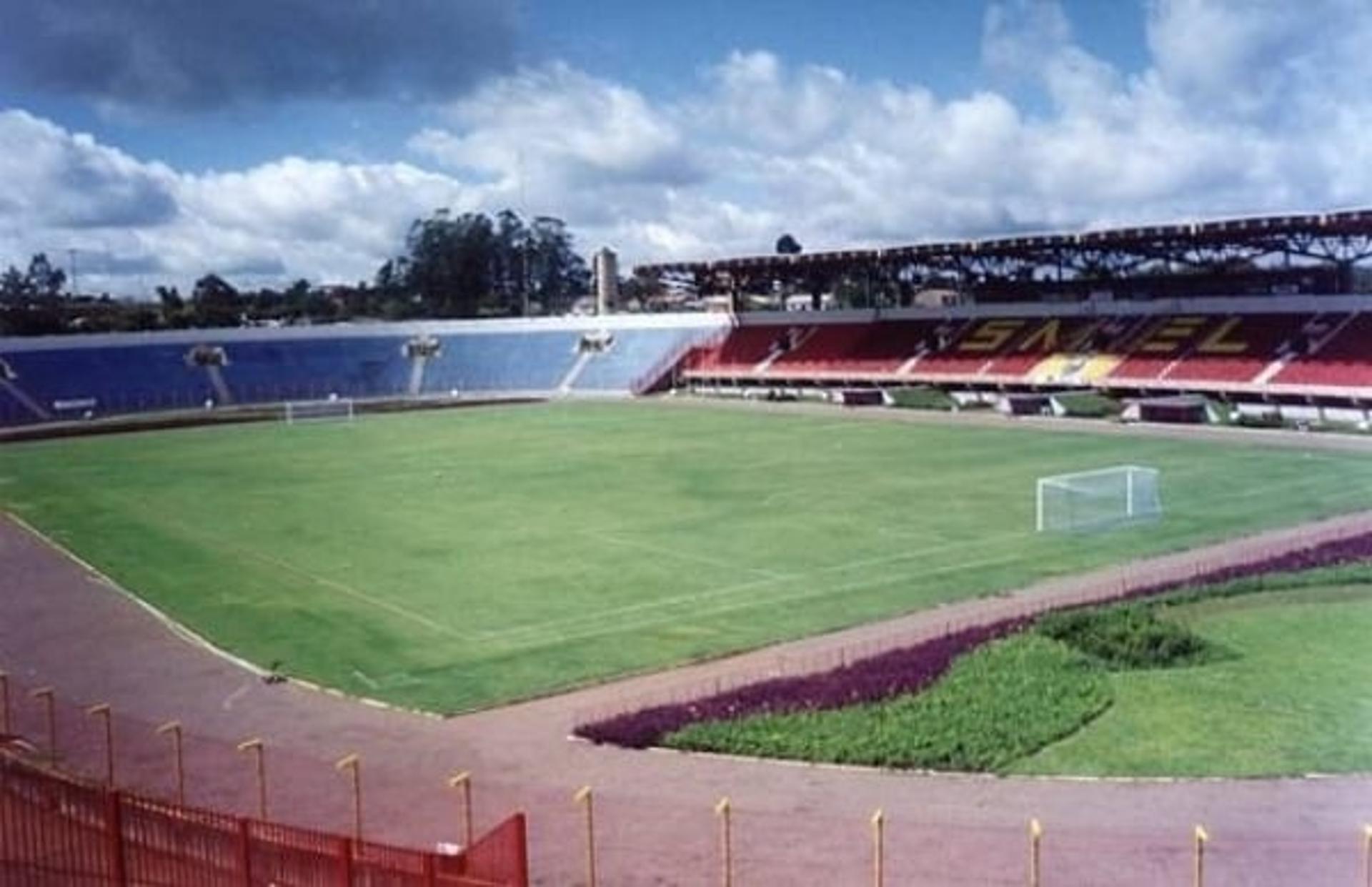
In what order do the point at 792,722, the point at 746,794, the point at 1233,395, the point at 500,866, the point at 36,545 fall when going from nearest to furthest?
the point at 500,866 → the point at 746,794 → the point at 792,722 → the point at 36,545 → the point at 1233,395

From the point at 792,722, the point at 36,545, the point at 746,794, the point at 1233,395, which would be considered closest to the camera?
the point at 746,794

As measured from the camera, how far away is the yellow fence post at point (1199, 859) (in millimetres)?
12547

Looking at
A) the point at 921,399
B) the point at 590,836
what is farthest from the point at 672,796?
the point at 921,399

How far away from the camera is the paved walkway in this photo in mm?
13953

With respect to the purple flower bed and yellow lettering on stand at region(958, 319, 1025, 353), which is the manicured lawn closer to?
the purple flower bed

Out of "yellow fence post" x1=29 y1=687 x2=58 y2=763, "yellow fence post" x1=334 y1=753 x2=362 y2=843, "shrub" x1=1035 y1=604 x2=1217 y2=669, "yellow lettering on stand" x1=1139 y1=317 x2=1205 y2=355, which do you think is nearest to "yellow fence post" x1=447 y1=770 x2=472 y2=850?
"yellow fence post" x1=334 y1=753 x2=362 y2=843

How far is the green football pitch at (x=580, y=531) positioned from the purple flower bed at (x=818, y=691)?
2888 mm

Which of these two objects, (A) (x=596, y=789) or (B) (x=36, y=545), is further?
(B) (x=36, y=545)

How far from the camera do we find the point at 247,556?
34.7 metres

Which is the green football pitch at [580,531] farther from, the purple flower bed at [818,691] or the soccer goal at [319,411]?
the soccer goal at [319,411]

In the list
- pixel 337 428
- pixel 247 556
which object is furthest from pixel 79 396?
A: pixel 247 556

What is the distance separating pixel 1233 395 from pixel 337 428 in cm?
4333

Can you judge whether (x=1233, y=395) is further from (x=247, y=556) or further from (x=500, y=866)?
(x=500, y=866)

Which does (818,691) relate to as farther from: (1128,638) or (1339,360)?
(1339,360)
